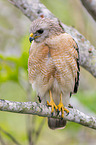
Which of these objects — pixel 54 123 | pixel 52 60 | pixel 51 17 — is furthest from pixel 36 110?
pixel 51 17

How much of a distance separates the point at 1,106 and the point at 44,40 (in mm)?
1494

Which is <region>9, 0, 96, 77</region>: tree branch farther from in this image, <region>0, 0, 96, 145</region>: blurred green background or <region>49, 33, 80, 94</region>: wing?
<region>0, 0, 96, 145</region>: blurred green background

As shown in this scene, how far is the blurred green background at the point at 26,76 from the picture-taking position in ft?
14.6

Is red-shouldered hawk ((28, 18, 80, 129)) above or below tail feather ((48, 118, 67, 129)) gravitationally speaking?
above

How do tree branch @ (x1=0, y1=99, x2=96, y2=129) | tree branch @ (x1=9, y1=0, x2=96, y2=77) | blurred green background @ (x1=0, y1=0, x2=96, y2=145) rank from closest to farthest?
tree branch @ (x1=0, y1=99, x2=96, y2=129), tree branch @ (x1=9, y1=0, x2=96, y2=77), blurred green background @ (x1=0, y1=0, x2=96, y2=145)

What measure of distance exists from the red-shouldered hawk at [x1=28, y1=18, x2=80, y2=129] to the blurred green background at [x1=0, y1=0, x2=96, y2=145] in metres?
0.24

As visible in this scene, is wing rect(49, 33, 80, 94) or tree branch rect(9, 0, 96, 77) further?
tree branch rect(9, 0, 96, 77)

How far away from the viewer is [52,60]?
395 centimetres

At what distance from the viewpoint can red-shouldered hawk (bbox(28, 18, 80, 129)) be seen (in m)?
3.97

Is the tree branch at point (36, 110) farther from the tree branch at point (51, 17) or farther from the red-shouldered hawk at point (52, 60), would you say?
the tree branch at point (51, 17)

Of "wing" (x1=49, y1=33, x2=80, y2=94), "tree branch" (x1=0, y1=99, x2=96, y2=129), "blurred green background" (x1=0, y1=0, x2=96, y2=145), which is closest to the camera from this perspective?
"tree branch" (x1=0, y1=99, x2=96, y2=129)

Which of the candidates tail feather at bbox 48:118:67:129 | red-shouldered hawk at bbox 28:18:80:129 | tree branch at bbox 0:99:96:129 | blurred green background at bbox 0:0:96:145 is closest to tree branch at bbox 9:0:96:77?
red-shouldered hawk at bbox 28:18:80:129

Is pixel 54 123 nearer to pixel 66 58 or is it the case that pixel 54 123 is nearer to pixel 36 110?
pixel 66 58

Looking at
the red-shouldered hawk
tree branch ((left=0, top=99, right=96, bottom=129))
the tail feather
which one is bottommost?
the tail feather
